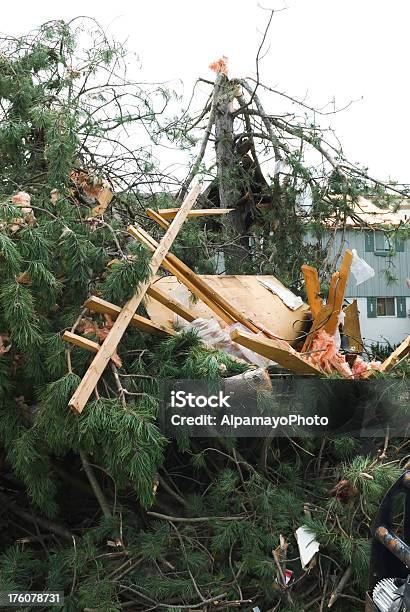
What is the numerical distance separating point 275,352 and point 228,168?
315 cm

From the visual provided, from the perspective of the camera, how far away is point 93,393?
9.51 ft

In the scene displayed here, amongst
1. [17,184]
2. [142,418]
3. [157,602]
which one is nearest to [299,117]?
[17,184]

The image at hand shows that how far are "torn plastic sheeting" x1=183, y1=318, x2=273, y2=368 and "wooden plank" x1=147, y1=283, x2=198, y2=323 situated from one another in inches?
2.6

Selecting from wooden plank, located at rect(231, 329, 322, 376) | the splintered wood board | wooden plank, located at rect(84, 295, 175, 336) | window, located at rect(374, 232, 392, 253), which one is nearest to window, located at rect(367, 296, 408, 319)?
window, located at rect(374, 232, 392, 253)

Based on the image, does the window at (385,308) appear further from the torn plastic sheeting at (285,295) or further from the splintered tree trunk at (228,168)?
the torn plastic sheeting at (285,295)

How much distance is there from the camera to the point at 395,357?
3941mm

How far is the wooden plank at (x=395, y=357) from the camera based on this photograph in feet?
12.3

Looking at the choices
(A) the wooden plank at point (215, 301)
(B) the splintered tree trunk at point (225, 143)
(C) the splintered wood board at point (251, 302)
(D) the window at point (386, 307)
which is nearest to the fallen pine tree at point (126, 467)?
(A) the wooden plank at point (215, 301)

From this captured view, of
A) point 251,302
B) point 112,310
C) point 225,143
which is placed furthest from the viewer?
point 225,143

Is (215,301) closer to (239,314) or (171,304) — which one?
(239,314)

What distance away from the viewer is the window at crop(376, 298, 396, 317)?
18.1 m

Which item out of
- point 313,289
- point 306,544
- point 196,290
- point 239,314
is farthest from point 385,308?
point 306,544

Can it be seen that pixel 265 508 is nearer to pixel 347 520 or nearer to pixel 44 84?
pixel 347 520

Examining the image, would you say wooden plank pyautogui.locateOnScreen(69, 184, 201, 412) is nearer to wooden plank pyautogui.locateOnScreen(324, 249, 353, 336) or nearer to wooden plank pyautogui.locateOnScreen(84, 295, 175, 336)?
wooden plank pyautogui.locateOnScreen(84, 295, 175, 336)
